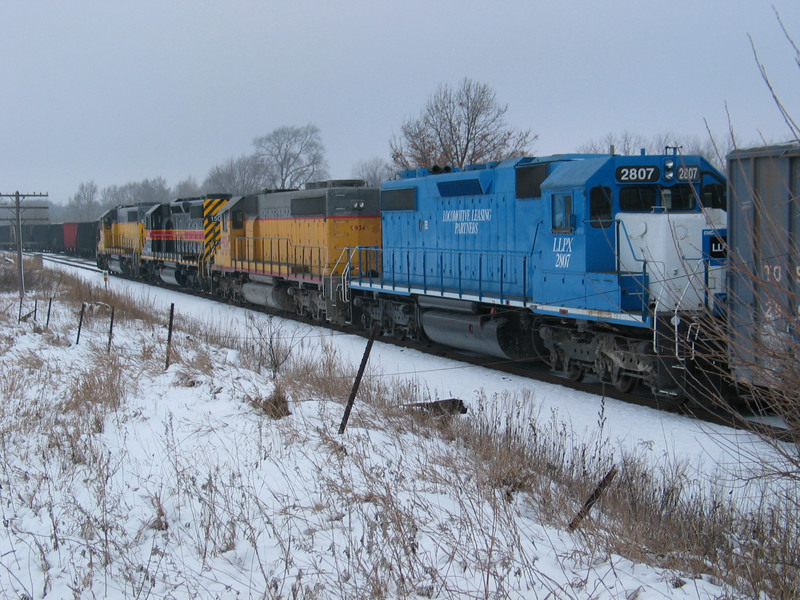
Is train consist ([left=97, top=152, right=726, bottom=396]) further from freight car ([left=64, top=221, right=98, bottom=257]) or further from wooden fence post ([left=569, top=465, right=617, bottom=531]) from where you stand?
freight car ([left=64, top=221, right=98, bottom=257])

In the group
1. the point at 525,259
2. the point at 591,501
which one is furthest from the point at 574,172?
the point at 591,501

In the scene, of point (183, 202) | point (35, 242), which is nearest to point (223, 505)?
point (183, 202)

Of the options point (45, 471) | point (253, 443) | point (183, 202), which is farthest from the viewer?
point (183, 202)

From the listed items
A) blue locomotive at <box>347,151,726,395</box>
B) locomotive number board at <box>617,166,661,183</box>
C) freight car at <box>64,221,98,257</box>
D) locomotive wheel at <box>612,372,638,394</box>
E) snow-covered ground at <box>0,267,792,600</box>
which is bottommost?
snow-covered ground at <box>0,267,792,600</box>

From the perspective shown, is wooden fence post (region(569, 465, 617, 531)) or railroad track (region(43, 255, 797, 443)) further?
railroad track (region(43, 255, 797, 443))

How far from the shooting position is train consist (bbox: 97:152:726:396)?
33.3ft

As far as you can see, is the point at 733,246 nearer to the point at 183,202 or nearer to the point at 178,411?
the point at 178,411

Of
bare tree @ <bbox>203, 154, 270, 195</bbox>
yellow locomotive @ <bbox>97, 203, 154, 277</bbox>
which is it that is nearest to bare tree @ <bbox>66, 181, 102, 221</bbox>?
bare tree @ <bbox>203, 154, 270, 195</bbox>

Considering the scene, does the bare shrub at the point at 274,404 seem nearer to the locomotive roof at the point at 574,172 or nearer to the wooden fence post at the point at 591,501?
the wooden fence post at the point at 591,501

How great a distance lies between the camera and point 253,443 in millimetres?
7660

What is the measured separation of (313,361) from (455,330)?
9.11 feet

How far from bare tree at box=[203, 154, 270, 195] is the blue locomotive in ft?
243

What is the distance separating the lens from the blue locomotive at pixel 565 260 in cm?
1016

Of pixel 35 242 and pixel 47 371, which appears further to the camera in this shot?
pixel 35 242
